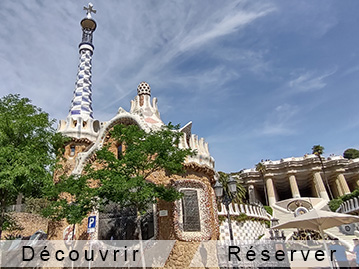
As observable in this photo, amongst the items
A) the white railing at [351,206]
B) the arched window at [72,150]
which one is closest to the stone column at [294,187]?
the white railing at [351,206]

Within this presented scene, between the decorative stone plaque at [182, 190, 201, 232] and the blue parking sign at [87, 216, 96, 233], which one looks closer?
the blue parking sign at [87, 216, 96, 233]

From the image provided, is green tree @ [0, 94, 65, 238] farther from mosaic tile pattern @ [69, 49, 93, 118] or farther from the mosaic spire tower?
mosaic tile pattern @ [69, 49, 93, 118]

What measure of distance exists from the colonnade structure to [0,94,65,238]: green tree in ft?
98.8

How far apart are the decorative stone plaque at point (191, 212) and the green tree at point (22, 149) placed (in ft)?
18.2

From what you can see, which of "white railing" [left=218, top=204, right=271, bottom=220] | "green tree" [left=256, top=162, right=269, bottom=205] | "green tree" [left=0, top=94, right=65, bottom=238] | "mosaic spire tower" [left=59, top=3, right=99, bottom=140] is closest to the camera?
"green tree" [left=0, top=94, right=65, bottom=238]

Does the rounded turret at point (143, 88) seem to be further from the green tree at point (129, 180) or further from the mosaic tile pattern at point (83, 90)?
the green tree at point (129, 180)

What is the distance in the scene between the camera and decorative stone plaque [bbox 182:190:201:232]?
10.5 meters

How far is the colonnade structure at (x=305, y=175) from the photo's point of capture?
123 feet

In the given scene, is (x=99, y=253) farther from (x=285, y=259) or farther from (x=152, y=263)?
(x=285, y=259)

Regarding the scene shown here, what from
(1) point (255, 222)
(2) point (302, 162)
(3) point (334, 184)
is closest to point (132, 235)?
(1) point (255, 222)

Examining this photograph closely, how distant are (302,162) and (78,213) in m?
37.0

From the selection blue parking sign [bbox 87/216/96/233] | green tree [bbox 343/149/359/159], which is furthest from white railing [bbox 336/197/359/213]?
green tree [bbox 343/149/359/159]

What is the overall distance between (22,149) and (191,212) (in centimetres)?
742

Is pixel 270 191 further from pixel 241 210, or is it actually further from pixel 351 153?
pixel 351 153
